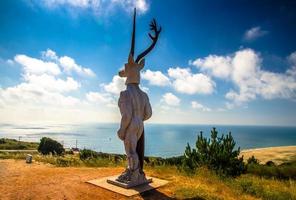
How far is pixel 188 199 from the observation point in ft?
23.4

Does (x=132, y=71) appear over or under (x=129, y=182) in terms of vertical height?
over

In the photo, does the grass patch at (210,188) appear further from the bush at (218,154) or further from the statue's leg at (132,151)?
the bush at (218,154)

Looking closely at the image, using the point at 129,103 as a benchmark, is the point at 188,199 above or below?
below

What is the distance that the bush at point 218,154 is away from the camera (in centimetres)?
1230

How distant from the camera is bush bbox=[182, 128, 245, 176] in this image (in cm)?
1230

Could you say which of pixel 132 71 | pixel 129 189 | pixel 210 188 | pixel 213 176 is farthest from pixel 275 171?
pixel 132 71

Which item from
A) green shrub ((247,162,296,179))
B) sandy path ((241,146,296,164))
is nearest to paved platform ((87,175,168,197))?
green shrub ((247,162,296,179))

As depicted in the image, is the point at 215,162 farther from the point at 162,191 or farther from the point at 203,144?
the point at 162,191

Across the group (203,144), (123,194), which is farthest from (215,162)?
(123,194)

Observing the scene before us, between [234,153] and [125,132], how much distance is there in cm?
630

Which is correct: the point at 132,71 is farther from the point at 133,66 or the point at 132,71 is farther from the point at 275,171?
the point at 275,171

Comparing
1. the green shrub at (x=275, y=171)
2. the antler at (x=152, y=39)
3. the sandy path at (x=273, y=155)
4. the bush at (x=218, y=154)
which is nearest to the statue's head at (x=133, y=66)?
the antler at (x=152, y=39)

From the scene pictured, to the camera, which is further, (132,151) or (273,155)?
(273,155)

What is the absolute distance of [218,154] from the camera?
12305mm
